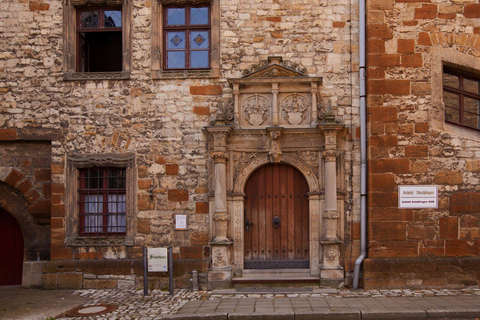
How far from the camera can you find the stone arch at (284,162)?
8.65 metres

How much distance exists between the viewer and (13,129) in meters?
9.04

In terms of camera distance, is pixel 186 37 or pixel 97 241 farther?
pixel 186 37

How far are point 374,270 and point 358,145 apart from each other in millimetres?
2301

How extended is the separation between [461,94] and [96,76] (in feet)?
23.4

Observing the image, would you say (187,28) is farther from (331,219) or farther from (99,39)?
(331,219)

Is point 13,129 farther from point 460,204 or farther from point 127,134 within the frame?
point 460,204

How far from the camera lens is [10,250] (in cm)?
958

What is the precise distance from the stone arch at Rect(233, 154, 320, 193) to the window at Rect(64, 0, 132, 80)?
2.95 meters

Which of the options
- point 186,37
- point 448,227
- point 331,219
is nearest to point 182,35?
point 186,37

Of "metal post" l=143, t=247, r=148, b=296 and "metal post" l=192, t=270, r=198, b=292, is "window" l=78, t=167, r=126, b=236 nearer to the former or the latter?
"metal post" l=143, t=247, r=148, b=296

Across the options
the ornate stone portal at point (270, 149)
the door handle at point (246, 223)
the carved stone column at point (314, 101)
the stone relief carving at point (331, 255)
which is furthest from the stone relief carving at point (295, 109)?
the stone relief carving at point (331, 255)

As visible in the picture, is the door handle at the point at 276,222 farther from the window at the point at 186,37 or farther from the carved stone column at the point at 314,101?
the window at the point at 186,37

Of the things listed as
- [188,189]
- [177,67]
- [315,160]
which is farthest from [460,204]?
[177,67]

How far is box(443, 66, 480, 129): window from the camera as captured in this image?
8938mm
